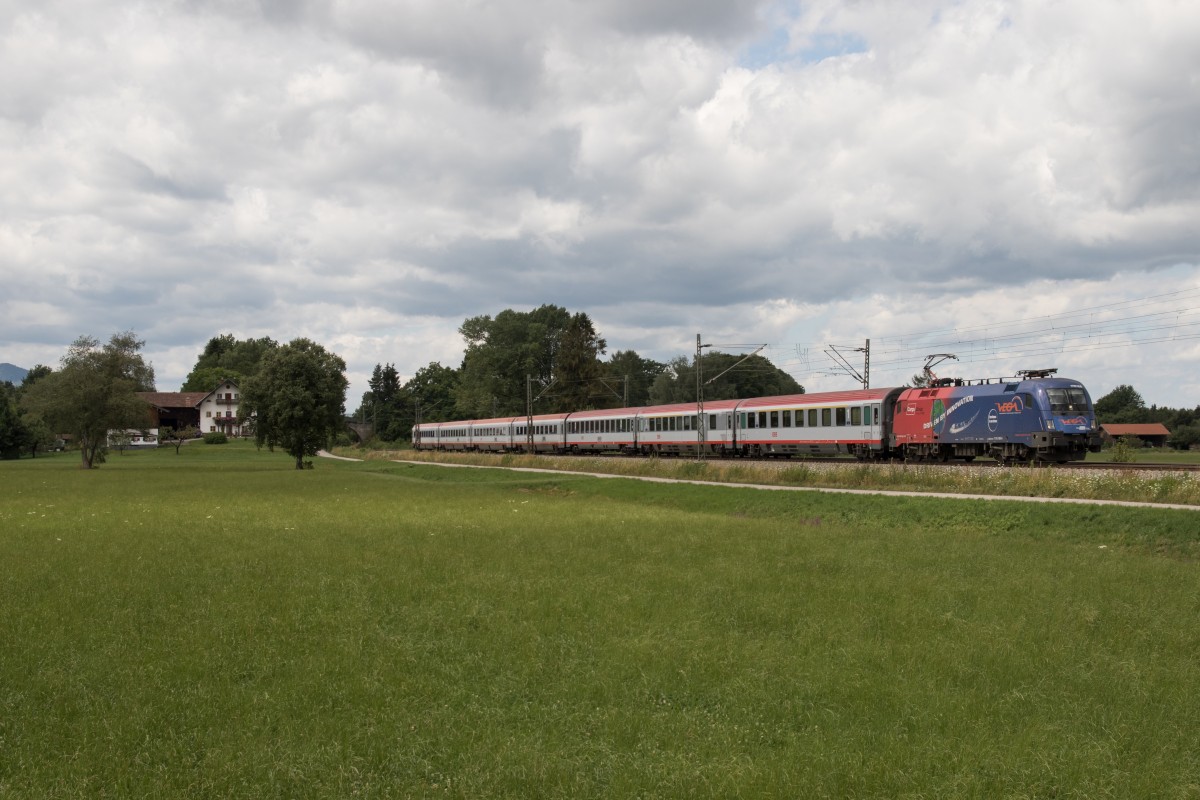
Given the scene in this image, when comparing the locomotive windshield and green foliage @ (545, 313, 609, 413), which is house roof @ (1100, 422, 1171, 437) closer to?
green foliage @ (545, 313, 609, 413)

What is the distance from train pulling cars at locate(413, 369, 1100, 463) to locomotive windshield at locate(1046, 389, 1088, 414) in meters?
0.04

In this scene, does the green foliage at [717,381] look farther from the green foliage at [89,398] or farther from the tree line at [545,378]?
the green foliage at [89,398]

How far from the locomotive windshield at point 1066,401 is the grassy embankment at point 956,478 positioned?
13.0 feet

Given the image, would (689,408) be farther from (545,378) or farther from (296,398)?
(545,378)

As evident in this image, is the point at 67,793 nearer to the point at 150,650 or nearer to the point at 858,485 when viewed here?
the point at 150,650

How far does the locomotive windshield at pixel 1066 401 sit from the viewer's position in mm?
36156

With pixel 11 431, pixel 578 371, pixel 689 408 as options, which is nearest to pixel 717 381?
pixel 578 371

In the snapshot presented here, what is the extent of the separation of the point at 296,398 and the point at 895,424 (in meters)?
44.4

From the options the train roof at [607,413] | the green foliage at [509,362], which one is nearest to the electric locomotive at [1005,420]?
the train roof at [607,413]

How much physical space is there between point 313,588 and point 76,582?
3925 mm

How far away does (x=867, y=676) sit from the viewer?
31.3 ft

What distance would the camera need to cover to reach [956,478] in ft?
108

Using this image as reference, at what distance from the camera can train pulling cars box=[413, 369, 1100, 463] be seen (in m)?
36.6

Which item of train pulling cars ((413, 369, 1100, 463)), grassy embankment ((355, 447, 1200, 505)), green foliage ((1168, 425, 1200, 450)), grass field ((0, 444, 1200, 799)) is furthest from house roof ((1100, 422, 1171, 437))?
grass field ((0, 444, 1200, 799))
